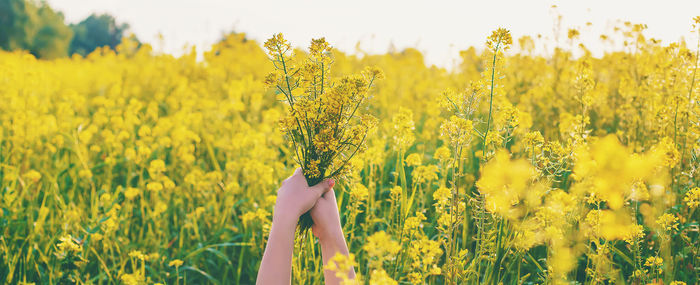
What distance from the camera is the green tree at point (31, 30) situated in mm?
33000

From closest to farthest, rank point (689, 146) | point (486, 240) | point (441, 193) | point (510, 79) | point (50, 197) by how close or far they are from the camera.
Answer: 1. point (486, 240)
2. point (441, 193)
3. point (689, 146)
4. point (50, 197)
5. point (510, 79)

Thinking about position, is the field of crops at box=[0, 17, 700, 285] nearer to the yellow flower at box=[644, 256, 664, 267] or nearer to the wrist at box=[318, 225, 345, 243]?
the yellow flower at box=[644, 256, 664, 267]

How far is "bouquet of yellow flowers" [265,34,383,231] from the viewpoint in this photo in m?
1.41

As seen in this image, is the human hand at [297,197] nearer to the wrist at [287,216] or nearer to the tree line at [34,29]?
the wrist at [287,216]

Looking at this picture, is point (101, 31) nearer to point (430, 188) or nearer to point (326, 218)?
point (430, 188)

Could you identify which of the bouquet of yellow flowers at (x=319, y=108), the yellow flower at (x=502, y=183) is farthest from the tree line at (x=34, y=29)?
the yellow flower at (x=502, y=183)

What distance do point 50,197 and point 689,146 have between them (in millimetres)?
3545

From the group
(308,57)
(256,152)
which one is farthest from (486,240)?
(256,152)

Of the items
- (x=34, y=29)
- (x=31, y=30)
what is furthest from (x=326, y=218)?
(x=34, y=29)

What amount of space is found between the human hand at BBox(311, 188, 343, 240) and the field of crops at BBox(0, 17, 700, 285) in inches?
7.0

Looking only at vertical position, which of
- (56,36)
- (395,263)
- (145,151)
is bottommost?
(395,263)

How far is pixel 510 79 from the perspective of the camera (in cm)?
464

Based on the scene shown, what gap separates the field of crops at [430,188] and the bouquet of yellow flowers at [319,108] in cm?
6

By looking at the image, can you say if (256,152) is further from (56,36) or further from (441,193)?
(56,36)
